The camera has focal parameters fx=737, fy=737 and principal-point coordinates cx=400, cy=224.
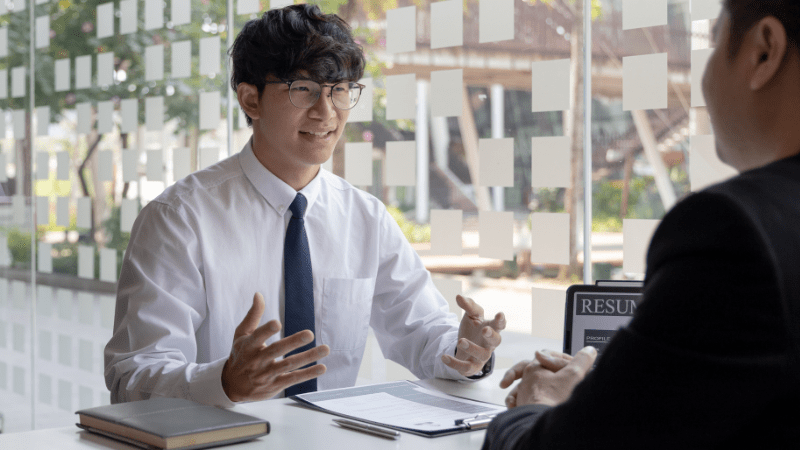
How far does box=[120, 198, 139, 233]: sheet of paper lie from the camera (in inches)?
155

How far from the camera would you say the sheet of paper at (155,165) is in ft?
12.6

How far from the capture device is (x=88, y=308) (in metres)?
4.11

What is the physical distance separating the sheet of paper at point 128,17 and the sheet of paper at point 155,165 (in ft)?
2.21

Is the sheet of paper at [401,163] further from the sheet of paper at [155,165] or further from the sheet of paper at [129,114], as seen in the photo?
the sheet of paper at [129,114]

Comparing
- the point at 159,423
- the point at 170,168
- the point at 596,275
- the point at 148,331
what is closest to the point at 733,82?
the point at 159,423

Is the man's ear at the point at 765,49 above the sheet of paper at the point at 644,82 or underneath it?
underneath

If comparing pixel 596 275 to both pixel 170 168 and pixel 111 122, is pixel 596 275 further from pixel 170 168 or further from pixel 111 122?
pixel 111 122

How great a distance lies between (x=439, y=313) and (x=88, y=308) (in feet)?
8.74

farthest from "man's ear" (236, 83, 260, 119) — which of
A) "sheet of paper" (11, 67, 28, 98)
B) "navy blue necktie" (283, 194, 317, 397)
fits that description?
"sheet of paper" (11, 67, 28, 98)

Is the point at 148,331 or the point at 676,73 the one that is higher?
the point at 676,73

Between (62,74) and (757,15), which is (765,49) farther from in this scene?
(62,74)

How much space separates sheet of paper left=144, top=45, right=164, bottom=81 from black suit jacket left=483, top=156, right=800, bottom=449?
3546 millimetres

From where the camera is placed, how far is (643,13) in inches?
86.7

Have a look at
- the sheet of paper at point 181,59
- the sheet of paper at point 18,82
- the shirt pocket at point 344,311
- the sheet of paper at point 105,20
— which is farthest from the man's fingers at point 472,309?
the sheet of paper at point 18,82
